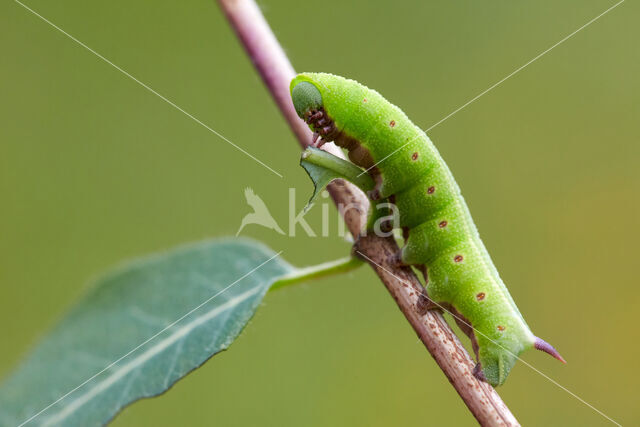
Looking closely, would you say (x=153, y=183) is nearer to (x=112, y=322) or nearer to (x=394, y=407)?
(x=394, y=407)

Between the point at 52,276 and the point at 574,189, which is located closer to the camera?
the point at 574,189

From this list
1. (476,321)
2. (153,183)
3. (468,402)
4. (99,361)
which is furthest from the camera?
(153,183)

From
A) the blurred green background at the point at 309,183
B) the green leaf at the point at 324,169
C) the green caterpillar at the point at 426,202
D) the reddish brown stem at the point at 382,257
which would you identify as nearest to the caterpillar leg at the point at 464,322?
the green caterpillar at the point at 426,202

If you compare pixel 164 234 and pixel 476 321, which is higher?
pixel 164 234

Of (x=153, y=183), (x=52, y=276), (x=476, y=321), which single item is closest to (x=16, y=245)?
(x=52, y=276)

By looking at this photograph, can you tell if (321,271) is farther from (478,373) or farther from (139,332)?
(139,332)
